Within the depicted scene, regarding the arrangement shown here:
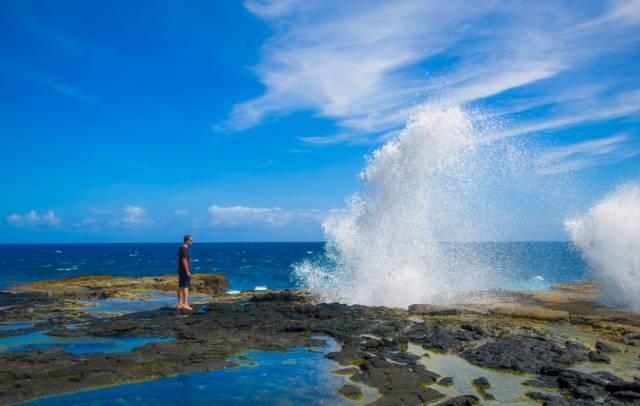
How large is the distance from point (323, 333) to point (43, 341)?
766 centimetres

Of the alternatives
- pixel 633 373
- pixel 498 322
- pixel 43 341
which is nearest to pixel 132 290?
pixel 43 341

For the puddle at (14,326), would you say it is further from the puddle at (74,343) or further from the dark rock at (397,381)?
the dark rock at (397,381)

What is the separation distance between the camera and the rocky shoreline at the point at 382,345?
8.54 m

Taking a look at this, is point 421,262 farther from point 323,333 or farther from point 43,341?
point 43,341

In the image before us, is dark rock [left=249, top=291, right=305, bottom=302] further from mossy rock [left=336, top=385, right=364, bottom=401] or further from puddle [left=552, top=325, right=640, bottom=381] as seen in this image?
mossy rock [left=336, top=385, right=364, bottom=401]

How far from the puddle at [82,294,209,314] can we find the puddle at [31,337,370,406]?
36.2 feet

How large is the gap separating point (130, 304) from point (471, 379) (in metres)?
17.0

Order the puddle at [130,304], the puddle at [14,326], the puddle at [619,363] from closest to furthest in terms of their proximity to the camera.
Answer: the puddle at [619,363] → the puddle at [14,326] → the puddle at [130,304]

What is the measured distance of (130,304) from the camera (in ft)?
70.7

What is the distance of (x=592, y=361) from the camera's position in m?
10.8

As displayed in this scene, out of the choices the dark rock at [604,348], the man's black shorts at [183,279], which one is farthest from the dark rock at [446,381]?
the man's black shorts at [183,279]

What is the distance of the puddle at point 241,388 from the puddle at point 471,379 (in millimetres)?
2107

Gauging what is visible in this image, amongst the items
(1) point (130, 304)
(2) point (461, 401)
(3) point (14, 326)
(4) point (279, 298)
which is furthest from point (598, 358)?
(1) point (130, 304)

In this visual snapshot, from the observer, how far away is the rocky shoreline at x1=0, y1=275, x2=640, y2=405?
8539 mm
